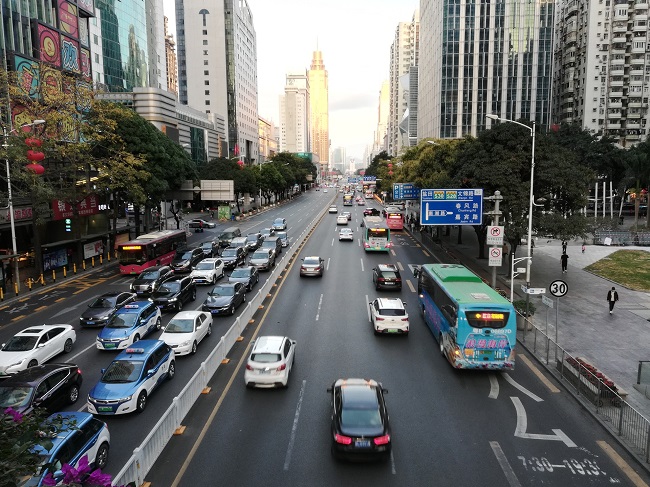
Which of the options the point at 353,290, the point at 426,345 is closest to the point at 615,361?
the point at 426,345

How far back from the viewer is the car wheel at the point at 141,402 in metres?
15.4

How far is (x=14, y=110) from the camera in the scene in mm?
37344

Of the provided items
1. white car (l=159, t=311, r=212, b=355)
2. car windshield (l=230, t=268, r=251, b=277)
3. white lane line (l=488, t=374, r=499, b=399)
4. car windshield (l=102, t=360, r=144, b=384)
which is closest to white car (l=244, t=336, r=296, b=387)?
car windshield (l=102, t=360, r=144, b=384)

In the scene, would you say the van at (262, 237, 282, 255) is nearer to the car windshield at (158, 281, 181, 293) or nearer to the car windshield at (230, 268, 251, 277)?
the car windshield at (230, 268, 251, 277)

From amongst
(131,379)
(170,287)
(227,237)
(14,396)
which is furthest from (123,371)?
(227,237)

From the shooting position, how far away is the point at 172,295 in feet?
90.5

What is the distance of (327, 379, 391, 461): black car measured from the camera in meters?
12.3

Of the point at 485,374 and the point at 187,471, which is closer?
the point at 187,471

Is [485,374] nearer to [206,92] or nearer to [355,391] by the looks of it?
[355,391]

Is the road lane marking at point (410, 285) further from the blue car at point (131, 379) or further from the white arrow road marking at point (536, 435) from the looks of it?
the blue car at point (131, 379)

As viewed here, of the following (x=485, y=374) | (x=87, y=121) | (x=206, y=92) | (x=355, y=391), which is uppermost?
(x=206, y=92)

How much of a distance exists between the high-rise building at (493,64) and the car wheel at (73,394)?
106m

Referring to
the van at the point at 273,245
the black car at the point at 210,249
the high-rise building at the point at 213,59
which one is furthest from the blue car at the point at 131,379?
the high-rise building at the point at 213,59

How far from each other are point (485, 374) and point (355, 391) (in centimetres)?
755
